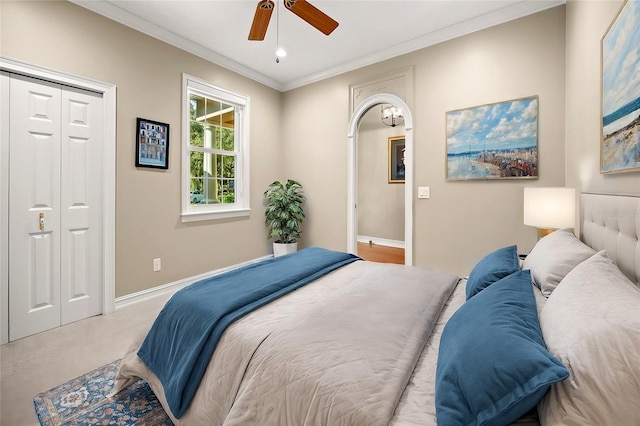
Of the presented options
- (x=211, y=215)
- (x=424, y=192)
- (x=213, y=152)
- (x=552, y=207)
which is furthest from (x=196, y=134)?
(x=552, y=207)

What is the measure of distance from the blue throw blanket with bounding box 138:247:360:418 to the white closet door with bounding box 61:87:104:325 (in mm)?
1732

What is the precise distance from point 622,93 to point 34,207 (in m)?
4.03

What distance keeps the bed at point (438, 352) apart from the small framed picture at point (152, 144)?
2144 mm

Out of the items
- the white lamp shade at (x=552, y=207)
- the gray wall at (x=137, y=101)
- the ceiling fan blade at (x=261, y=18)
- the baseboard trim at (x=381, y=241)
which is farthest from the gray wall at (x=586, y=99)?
the gray wall at (x=137, y=101)

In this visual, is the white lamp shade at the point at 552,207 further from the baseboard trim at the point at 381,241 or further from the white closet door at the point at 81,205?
the white closet door at the point at 81,205

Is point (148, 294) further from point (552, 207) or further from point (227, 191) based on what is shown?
point (552, 207)

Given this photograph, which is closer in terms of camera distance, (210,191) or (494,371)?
(494,371)

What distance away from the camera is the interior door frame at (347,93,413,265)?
11.8ft

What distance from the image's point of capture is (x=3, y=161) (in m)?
2.29

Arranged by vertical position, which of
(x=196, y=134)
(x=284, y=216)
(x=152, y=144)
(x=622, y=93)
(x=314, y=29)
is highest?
(x=314, y=29)

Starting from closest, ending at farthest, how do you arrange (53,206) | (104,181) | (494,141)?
1. (53,206)
2. (104,181)
3. (494,141)

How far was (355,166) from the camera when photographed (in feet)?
13.6

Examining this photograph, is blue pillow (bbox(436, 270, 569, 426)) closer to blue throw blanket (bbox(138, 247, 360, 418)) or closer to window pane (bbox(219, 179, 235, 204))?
blue throw blanket (bbox(138, 247, 360, 418))

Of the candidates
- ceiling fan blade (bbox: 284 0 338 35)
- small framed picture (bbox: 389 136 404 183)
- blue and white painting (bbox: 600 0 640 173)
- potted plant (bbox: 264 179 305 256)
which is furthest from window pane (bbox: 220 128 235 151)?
blue and white painting (bbox: 600 0 640 173)
